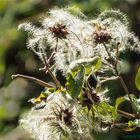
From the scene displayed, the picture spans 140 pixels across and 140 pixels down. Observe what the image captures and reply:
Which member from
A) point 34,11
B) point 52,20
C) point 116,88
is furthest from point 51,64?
point 34,11

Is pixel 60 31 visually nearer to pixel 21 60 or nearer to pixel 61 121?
pixel 61 121

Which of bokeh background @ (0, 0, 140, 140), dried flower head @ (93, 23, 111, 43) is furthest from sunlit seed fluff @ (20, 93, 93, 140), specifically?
bokeh background @ (0, 0, 140, 140)

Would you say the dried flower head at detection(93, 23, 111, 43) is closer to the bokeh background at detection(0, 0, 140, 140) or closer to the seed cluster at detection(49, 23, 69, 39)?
the seed cluster at detection(49, 23, 69, 39)

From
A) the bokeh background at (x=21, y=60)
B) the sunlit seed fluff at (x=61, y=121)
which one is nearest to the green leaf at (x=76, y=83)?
the sunlit seed fluff at (x=61, y=121)

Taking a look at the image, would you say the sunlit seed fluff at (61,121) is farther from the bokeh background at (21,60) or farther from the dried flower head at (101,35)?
the bokeh background at (21,60)

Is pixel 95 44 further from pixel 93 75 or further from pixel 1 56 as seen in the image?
pixel 1 56

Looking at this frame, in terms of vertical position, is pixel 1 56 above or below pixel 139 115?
below

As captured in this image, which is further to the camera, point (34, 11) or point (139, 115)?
point (34, 11)
